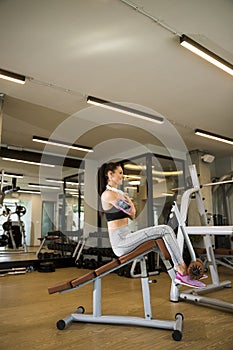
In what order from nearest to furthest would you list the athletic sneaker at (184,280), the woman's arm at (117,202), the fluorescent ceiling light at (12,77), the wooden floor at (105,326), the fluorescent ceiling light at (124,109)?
the wooden floor at (105,326) < the athletic sneaker at (184,280) < the woman's arm at (117,202) < the fluorescent ceiling light at (12,77) < the fluorescent ceiling light at (124,109)

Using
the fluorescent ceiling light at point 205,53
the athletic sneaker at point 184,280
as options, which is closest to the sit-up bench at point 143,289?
the athletic sneaker at point 184,280

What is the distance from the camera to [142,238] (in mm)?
2369

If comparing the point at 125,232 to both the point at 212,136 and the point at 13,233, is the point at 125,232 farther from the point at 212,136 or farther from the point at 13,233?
the point at 13,233

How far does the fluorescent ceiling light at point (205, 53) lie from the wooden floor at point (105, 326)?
2.90m

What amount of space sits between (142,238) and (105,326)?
88 centimetres

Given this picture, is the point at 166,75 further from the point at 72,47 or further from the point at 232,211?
the point at 232,211

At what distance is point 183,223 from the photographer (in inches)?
130

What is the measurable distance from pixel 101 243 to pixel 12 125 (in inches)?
144

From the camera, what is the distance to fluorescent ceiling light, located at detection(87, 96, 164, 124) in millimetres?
4492

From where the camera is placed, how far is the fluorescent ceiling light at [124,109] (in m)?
4.49

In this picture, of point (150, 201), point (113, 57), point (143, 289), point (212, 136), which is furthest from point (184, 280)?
point (212, 136)

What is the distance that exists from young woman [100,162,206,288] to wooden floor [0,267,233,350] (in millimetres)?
443

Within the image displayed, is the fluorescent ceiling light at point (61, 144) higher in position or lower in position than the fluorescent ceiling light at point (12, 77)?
lower

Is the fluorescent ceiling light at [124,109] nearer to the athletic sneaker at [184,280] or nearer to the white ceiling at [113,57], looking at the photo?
the white ceiling at [113,57]
